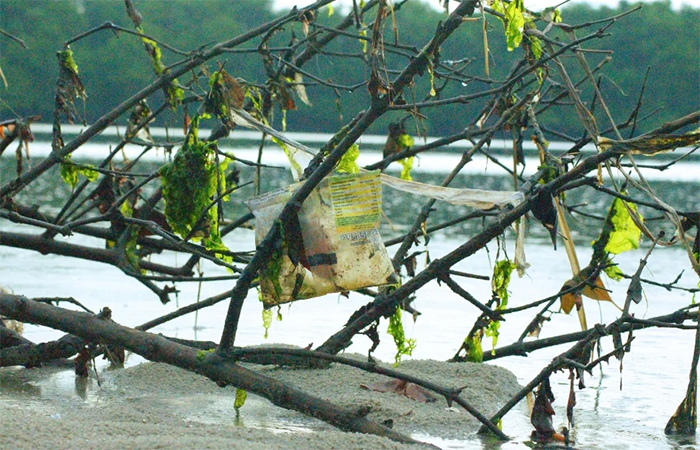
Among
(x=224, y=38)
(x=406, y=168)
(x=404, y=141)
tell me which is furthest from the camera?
(x=224, y=38)

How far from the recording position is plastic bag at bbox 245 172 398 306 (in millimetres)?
3086

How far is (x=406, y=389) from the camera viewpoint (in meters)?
4.11

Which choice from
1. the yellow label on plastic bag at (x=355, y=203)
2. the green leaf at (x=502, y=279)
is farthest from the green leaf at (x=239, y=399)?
the green leaf at (x=502, y=279)

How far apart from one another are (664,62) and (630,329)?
2897 centimetres

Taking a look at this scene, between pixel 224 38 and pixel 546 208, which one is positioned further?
pixel 224 38

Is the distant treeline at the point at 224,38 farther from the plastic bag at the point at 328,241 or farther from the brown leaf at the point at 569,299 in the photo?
the plastic bag at the point at 328,241

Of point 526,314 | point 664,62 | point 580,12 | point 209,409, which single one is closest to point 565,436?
point 209,409

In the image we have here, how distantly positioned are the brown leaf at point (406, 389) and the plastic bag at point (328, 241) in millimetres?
1089

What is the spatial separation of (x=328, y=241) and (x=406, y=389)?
1256mm

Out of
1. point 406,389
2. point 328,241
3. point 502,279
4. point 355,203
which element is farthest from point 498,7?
point 406,389

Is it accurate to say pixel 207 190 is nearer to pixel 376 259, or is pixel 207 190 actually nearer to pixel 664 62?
pixel 376 259

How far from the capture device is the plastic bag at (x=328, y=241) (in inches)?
121

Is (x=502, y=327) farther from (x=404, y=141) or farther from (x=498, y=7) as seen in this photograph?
(x=498, y=7)

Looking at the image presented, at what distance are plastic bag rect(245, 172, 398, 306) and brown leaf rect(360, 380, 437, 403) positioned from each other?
A: 3.57 feet
